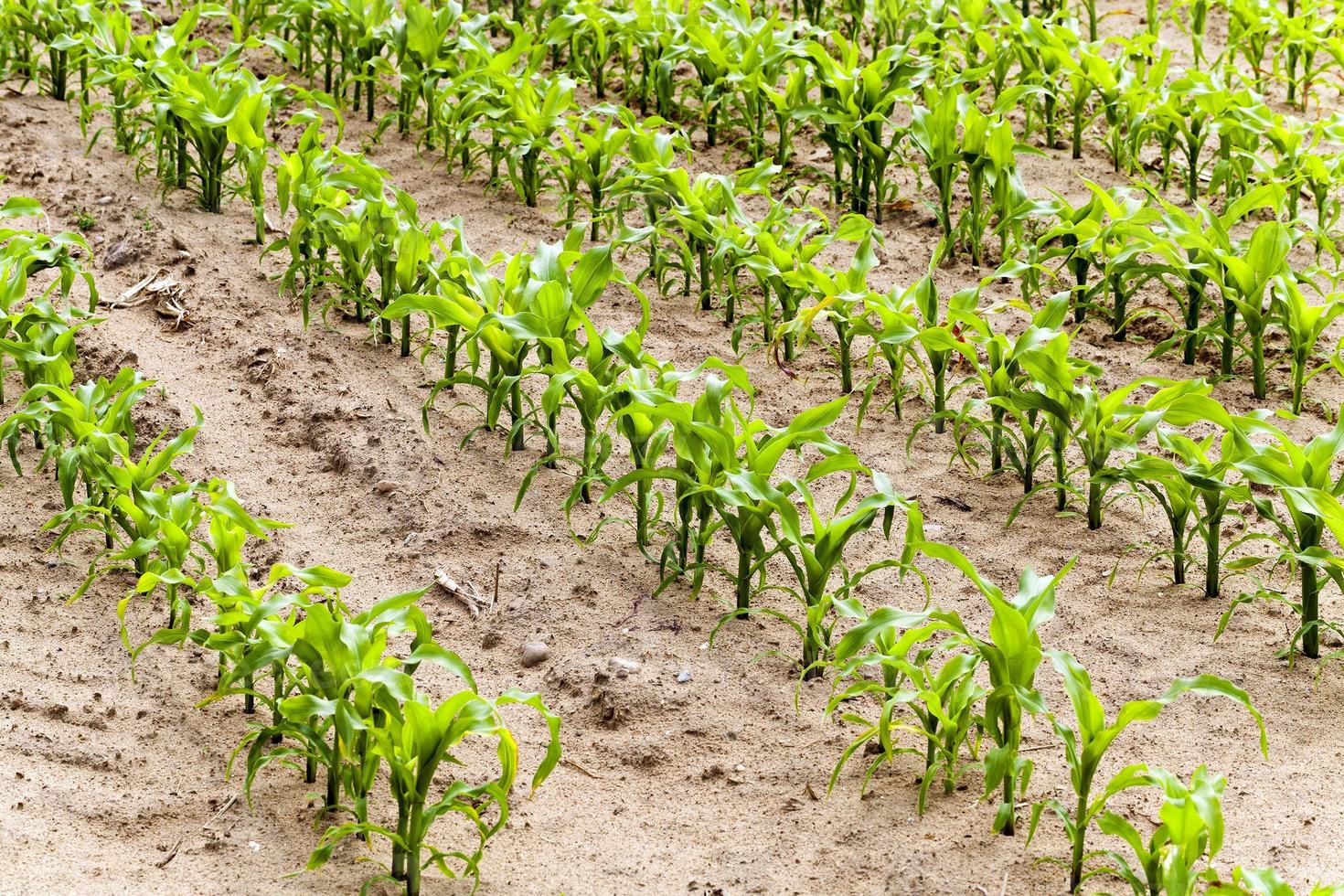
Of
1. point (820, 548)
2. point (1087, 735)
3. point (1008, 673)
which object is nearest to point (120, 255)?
point (820, 548)

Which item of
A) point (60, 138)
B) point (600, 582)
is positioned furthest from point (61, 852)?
point (60, 138)

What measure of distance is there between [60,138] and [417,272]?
7.27ft

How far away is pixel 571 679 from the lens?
3.39 m

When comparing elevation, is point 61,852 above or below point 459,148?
below

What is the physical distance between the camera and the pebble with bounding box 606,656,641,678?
3.40 metres

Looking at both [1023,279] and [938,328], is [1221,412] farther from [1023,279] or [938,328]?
[1023,279]

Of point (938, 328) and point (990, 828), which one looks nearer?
point (990, 828)

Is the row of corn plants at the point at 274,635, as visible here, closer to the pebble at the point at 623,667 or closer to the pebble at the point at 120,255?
the pebble at the point at 623,667

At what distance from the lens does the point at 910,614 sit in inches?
115

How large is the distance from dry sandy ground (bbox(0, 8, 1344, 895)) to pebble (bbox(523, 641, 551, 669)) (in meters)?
0.03

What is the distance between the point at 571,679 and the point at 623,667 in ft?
0.39

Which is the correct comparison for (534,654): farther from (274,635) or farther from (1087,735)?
(1087,735)

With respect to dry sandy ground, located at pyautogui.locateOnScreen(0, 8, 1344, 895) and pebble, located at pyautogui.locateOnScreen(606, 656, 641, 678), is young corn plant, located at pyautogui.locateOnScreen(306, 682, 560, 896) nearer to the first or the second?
dry sandy ground, located at pyautogui.locateOnScreen(0, 8, 1344, 895)

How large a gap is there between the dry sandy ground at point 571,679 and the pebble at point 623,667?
0.03m
